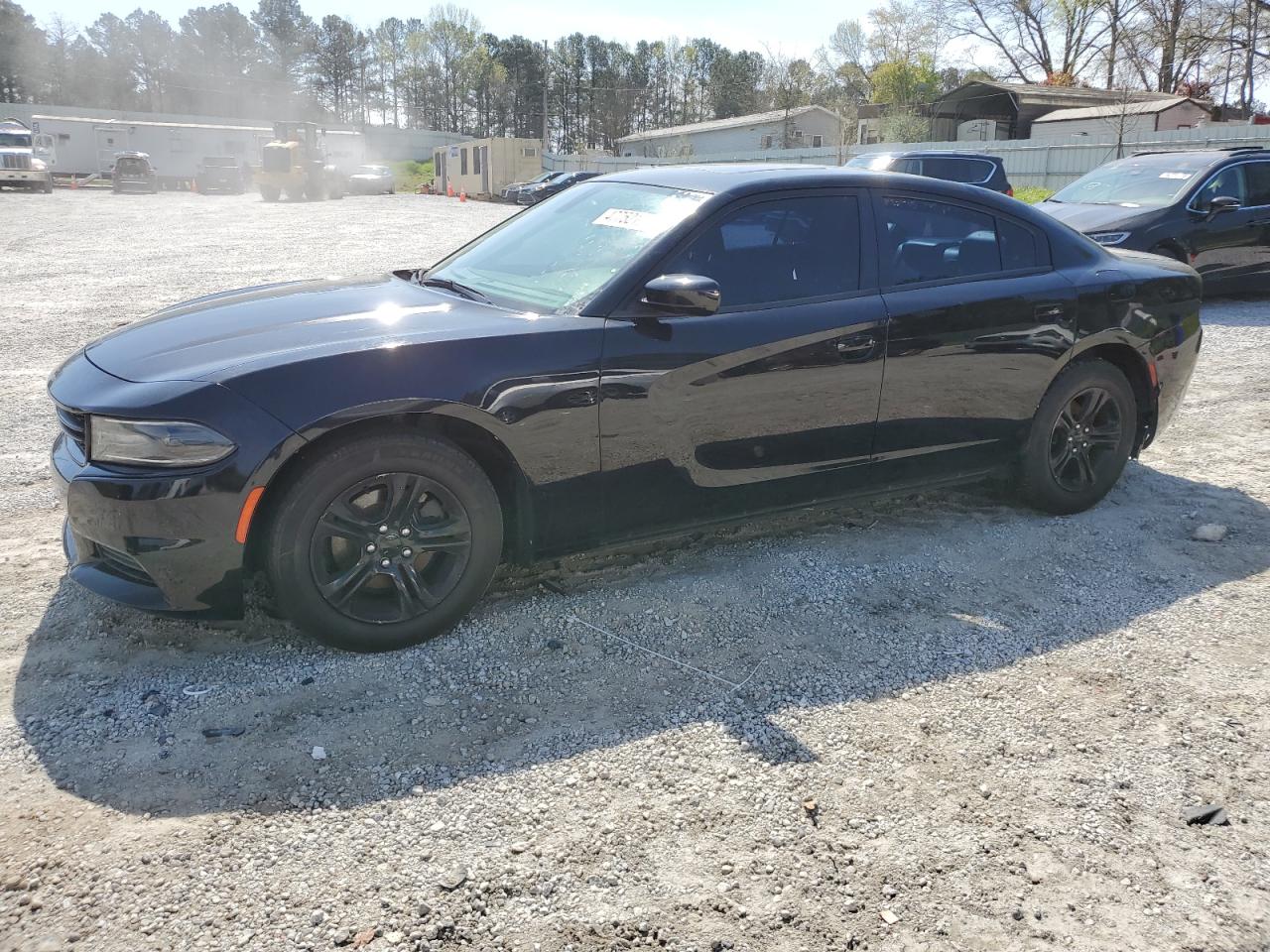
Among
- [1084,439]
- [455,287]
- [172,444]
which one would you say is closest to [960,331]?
[1084,439]

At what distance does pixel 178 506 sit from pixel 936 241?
3.15 meters

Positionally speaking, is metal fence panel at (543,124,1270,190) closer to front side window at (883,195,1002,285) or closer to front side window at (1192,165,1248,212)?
front side window at (1192,165,1248,212)

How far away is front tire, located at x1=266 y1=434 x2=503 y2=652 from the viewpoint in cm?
306

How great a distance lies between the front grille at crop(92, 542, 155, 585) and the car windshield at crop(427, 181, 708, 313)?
5.01ft

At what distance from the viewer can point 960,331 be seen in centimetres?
419

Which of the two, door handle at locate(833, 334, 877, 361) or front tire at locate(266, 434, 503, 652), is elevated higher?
door handle at locate(833, 334, 877, 361)

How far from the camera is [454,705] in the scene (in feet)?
9.93

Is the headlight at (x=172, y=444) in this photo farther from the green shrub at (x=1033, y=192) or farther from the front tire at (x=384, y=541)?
the green shrub at (x=1033, y=192)

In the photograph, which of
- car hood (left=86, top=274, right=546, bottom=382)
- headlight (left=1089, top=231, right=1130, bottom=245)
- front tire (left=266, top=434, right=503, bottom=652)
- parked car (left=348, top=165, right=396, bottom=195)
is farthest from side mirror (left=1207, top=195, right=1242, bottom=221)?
parked car (left=348, top=165, right=396, bottom=195)

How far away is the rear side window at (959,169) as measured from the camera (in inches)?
582

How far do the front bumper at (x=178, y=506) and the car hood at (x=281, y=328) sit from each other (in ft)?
0.39

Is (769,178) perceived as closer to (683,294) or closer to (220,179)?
(683,294)

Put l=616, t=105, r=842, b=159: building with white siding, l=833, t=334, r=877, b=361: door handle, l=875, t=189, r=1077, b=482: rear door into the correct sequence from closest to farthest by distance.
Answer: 1. l=833, t=334, r=877, b=361: door handle
2. l=875, t=189, r=1077, b=482: rear door
3. l=616, t=105, r=842, b=159: building with white siding

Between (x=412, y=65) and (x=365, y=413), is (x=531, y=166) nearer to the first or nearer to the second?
(x=365, y=413)
